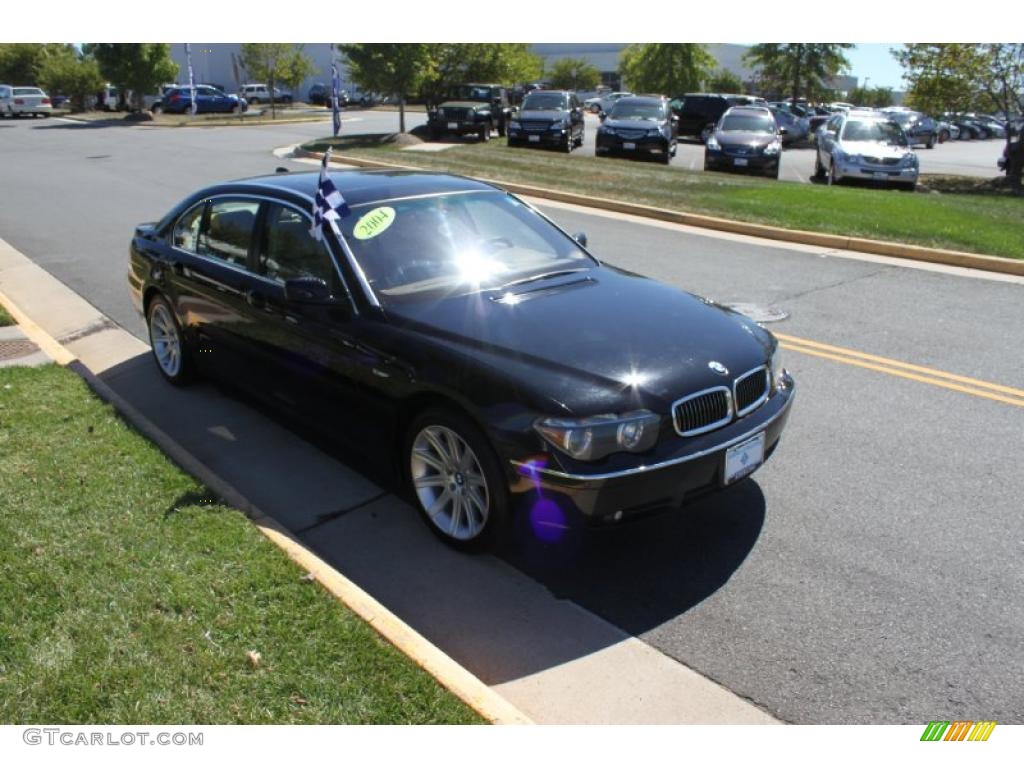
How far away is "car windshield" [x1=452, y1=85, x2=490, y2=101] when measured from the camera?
1190 inches

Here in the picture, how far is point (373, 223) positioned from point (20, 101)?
5016cm

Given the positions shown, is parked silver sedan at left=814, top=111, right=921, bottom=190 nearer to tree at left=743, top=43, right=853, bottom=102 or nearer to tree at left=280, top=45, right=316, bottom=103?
tree at left=743, top=43, right=853, bottom=102

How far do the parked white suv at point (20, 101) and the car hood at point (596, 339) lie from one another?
5070 cm

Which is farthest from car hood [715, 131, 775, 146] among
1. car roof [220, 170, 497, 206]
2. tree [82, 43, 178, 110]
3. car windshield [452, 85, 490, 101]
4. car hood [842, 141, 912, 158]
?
tree [82, 43, 178, 110]

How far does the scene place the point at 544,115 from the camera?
2467cm

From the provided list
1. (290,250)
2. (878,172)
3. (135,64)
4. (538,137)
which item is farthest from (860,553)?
(135,64)

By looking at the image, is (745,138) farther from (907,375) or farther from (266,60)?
(266,60)

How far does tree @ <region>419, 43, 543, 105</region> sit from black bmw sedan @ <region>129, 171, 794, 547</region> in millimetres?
27608

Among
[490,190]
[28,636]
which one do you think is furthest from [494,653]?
[490,190]

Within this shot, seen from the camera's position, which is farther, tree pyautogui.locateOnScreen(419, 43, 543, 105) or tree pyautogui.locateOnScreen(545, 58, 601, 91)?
tree pyautogui.locateOnScreen(545, 58, 601, 91)

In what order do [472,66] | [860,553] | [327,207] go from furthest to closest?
[472,66], [327,207], [860,553]

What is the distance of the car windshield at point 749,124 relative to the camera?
822 inches

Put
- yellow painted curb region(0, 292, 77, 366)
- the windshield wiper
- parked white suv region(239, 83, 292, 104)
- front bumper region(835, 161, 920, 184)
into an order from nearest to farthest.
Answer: the windshield wiper
yellow painted curb region(0, 292, 77, 366)
front bumper region(835, 161, 920, 184)
parked white suv region(239, 83, 292, 104)

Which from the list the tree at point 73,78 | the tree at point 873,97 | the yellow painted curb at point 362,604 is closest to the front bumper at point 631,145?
the yellow painted curb at point 362,604
